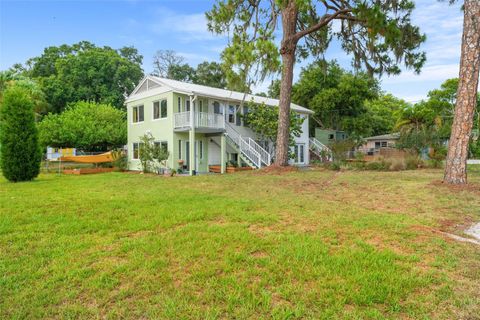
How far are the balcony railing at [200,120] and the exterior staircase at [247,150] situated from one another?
0.84 metres

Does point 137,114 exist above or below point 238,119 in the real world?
above

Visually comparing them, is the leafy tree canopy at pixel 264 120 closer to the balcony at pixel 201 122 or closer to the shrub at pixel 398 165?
the balcony at pixel 201 122

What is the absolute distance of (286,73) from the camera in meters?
13.8

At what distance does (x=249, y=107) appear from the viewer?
19.0m

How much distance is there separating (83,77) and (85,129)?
12.7 metres

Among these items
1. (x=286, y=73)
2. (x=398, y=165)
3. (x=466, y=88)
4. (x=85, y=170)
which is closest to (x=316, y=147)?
(x=398, y=165)

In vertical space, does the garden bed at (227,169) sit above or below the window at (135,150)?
below

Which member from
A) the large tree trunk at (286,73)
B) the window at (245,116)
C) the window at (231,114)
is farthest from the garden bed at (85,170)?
the large tree trunk at (286,73)

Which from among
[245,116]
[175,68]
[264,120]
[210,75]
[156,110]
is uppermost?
[175,68]

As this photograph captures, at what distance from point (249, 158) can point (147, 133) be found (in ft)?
22.0

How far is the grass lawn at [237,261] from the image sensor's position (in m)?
2.47

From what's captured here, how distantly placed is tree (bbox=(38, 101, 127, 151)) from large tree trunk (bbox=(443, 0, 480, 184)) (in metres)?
20.0

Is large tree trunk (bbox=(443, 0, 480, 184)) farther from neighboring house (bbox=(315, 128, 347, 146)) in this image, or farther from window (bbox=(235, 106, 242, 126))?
neighboring house (bbox=(315, 128, 347, 146))

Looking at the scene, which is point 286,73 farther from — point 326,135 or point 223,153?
point 326,135
